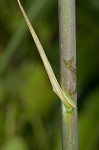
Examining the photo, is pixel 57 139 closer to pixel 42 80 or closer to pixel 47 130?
pixel 47 130

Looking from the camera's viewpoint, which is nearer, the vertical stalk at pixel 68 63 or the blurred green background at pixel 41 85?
the vertical stalk at pixel 68 63

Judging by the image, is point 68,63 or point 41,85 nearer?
point 68,63

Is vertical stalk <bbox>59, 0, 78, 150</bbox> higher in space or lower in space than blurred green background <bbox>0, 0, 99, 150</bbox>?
higher

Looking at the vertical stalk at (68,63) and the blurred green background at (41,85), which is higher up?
the vertical stalk at (68,63)

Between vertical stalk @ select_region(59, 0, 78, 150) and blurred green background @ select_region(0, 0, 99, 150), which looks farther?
blurred green background @ select_region(0, 0, 99, 150)
